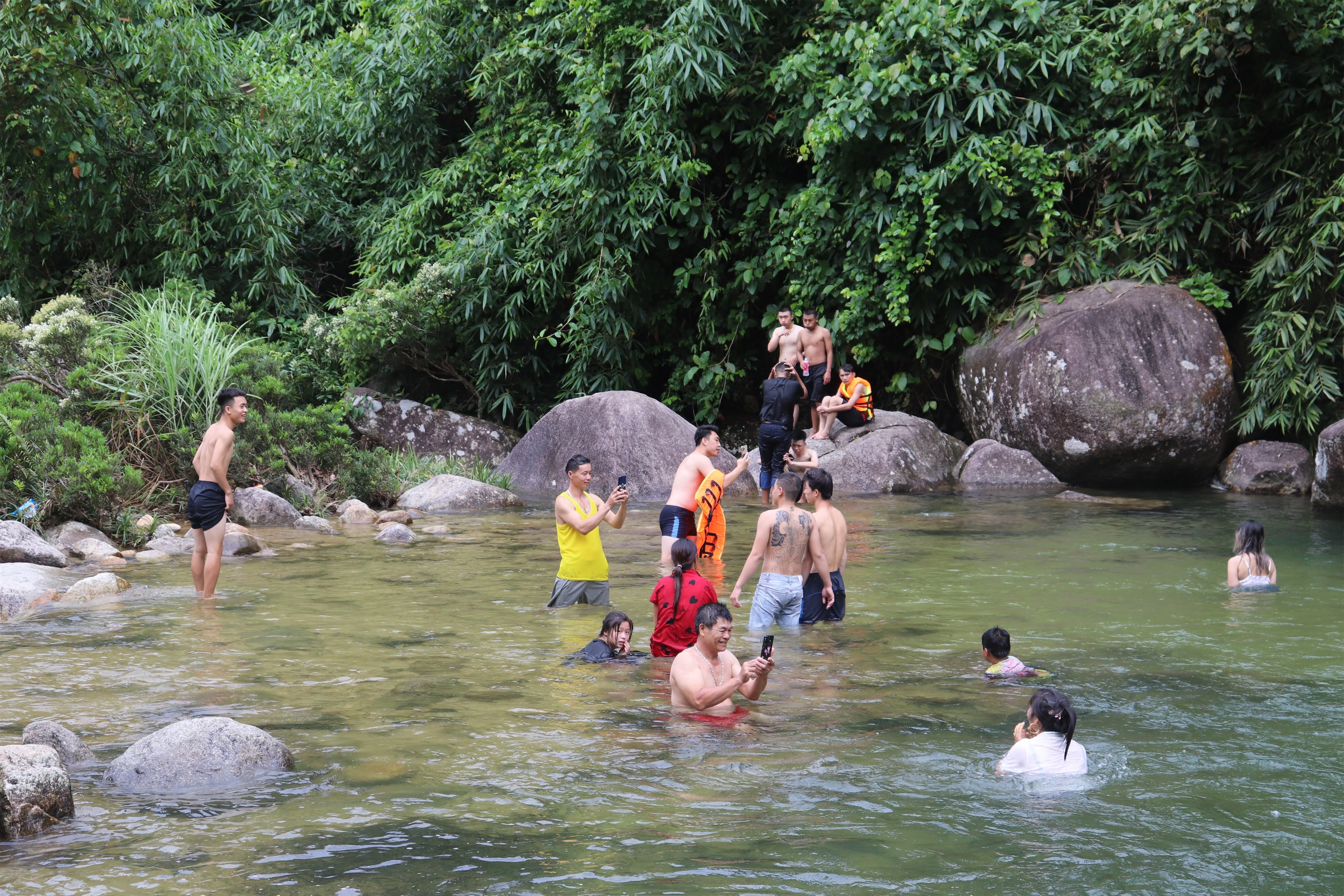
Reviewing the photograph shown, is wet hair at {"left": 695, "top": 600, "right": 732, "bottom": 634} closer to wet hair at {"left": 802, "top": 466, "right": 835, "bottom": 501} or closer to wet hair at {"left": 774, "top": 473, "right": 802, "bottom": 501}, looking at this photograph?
wet hair at {"left": 774, "top": 473, "right": 802, "bottom": 501}

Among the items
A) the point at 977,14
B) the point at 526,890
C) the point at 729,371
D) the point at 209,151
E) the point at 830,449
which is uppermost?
the point at 977,14

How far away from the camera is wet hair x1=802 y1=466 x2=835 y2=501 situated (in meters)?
8.30

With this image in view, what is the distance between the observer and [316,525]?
13000 mm

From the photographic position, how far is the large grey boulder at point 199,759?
17.0ft

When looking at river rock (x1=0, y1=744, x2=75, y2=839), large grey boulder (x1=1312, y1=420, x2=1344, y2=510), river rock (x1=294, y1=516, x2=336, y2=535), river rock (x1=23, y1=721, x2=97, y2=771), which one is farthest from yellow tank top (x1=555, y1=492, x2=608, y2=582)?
large grey boulder (x1=1312, y1=420, x2=1344, y2=510)

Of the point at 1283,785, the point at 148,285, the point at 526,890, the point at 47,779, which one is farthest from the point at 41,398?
the point at 1283,785

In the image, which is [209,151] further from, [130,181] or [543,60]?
[543,60]

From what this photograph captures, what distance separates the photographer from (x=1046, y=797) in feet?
16.7

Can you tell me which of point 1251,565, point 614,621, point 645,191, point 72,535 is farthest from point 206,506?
point 645,191

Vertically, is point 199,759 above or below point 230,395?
below

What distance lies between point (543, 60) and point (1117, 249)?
29.2 feet

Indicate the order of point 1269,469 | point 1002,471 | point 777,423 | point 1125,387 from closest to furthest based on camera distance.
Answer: point 777,423 → point 1269,469 → point 1125,387 → point 1002,471

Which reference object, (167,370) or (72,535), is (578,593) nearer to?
(72,535)

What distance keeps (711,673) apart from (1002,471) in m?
10.7
